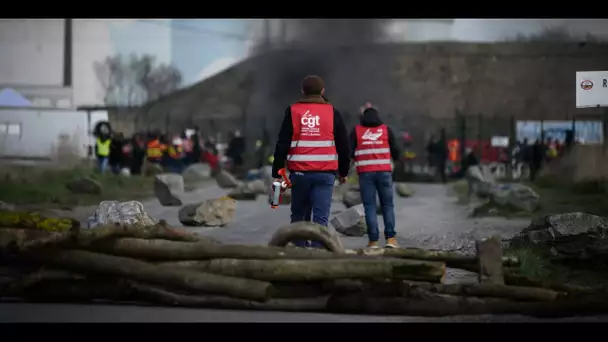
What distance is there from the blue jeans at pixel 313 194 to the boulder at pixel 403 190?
21.0 inches

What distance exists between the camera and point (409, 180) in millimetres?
6180

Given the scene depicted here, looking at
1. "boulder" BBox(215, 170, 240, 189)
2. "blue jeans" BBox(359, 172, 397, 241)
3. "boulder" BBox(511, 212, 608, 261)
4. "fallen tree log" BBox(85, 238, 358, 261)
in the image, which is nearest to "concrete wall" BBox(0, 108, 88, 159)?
"fallen tree log" BBox(85, 238, 358, 261)

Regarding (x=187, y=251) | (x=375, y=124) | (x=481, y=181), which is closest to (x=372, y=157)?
(x=375, y=124)

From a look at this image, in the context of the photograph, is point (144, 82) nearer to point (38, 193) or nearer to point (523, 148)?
point (38, 193)

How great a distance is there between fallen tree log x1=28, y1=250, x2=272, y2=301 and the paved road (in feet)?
0.52

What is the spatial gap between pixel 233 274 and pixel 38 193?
5.56 ft

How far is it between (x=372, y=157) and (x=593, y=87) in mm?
1703

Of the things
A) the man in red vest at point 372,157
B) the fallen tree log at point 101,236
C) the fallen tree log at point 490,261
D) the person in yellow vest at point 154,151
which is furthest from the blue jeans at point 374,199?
the person in yellow vest at point 154,151

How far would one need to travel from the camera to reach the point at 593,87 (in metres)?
6.05

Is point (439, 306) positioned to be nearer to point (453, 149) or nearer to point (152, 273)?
point (453, 149)

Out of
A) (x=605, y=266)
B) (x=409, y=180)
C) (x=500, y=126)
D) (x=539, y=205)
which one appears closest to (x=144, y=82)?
(x=409, y=180)

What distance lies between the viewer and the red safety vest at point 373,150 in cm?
608

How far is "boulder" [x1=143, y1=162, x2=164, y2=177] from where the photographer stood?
620cm

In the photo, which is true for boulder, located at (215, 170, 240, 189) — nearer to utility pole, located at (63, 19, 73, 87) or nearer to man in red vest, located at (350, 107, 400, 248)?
man in red vest, located at (350, 107, 400, 248)
